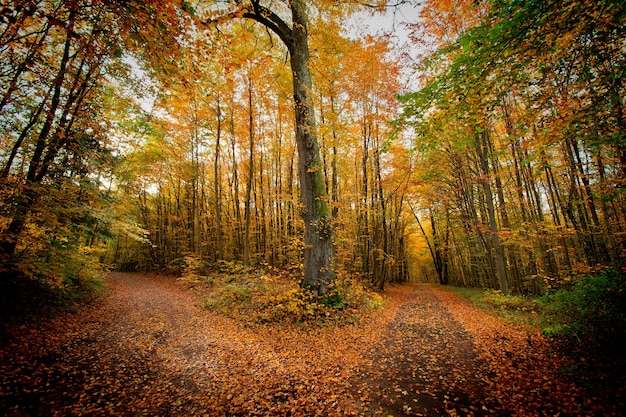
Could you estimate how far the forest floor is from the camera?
3004 mm

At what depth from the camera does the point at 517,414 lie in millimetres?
2732

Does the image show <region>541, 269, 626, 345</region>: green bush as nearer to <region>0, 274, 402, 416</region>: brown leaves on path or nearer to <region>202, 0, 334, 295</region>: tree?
<region>0, 274, 402, 416</region>: brown leaves on path

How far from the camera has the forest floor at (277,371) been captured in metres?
3.00

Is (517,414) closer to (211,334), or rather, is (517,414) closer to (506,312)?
(211,334)

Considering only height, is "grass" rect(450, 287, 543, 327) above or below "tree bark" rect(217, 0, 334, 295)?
below

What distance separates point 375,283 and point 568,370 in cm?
1214

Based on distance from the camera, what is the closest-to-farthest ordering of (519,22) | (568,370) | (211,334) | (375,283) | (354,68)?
(519,22) < (568,370) < (211,334) < (354,68) < (375,283)

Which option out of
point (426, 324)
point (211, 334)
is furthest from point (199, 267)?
point (426, 324)

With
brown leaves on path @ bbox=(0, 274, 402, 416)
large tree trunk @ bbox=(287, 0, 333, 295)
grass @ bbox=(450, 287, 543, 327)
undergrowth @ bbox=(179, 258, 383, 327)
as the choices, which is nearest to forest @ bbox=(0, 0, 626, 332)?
large tree trunk @ bbox=(287, 0, 333, 295)

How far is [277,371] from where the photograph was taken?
3.92 metres

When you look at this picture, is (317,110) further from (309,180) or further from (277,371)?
(277,371)

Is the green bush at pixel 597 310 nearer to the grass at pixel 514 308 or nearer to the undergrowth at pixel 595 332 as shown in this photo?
the undergrowth at pixel 595 332

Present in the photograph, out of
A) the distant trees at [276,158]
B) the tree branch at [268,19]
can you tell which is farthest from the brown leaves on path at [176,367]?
the tree branch at [268,19]

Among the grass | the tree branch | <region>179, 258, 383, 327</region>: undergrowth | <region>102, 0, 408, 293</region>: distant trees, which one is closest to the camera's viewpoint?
the tree branch
